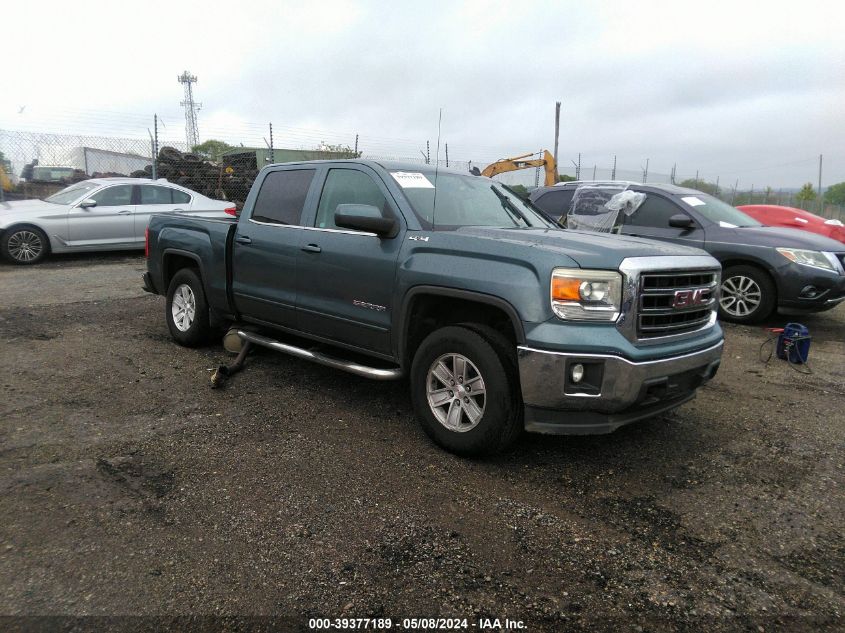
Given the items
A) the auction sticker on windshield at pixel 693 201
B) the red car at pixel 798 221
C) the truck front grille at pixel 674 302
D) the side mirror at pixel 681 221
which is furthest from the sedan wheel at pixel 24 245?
the red car at pixel 798 221

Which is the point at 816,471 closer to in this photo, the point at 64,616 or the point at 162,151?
the point at 64,616

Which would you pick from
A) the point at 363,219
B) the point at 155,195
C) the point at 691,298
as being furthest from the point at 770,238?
the point at 155,195

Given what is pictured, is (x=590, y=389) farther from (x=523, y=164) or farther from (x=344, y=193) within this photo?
(x=523, y=164)

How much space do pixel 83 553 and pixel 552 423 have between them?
92.7 inches

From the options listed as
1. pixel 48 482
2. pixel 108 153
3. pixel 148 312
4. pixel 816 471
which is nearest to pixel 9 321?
pixel 148 312

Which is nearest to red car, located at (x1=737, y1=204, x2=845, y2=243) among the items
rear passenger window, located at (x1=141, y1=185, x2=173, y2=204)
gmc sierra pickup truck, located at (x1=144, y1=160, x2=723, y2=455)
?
gmc sierra pickup truck, located at (x1=144, y1=160, x2=723, y2=455)

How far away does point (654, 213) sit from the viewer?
26.7ft

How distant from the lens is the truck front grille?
337cm

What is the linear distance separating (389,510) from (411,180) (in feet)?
7.76

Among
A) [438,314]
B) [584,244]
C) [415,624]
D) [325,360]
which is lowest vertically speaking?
[415,624]

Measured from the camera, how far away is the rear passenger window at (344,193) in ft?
14.4

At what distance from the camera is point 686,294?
3611 millimetres

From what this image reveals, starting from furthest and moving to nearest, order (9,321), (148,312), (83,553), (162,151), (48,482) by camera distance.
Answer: (162,151)
(148,312)
(9,321)
(48,482)
(83,553)

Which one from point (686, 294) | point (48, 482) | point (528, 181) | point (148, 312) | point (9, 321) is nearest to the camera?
point (48, 482)
